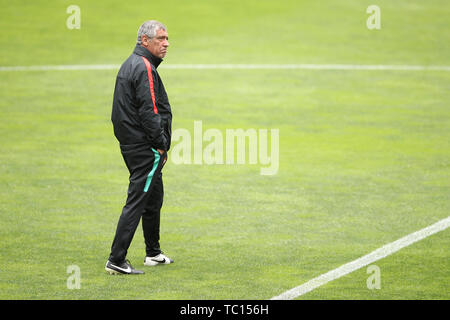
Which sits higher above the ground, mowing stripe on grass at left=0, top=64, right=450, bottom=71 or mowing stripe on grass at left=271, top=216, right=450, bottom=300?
mowing stripe on grass at left=0, top=64, right=450, bottom=71

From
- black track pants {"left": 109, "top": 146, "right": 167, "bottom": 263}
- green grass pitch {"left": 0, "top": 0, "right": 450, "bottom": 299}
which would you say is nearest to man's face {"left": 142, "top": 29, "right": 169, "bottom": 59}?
black track pants {"left": 109, "top": 146, "right": 167, "bottom": 263}

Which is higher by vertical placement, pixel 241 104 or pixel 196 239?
pixel 241 104

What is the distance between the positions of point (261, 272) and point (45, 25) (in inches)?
686

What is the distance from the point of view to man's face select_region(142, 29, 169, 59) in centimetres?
748

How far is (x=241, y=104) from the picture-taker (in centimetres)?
1672

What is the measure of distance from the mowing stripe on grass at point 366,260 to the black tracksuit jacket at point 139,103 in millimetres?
1800

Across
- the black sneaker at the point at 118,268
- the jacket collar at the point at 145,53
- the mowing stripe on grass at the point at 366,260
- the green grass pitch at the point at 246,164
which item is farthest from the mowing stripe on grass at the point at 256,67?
the black sneaker at the point at 118,268

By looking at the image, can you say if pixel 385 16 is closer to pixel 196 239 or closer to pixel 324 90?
pixel 324 90

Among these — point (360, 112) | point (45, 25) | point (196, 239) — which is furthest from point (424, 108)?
point (45, 25)

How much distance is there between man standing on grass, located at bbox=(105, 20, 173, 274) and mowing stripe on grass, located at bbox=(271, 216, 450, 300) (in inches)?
60.2

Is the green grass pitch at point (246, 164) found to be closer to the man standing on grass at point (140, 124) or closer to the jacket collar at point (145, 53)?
the man standing on grass at point (140, 124)

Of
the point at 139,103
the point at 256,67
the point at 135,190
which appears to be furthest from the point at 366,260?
the point at 256,67

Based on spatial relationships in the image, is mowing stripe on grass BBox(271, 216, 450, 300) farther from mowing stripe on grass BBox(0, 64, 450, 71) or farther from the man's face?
mowing stripe on grass BBox(0, 64, 450, 71)

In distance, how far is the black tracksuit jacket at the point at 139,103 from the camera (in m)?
7.35
